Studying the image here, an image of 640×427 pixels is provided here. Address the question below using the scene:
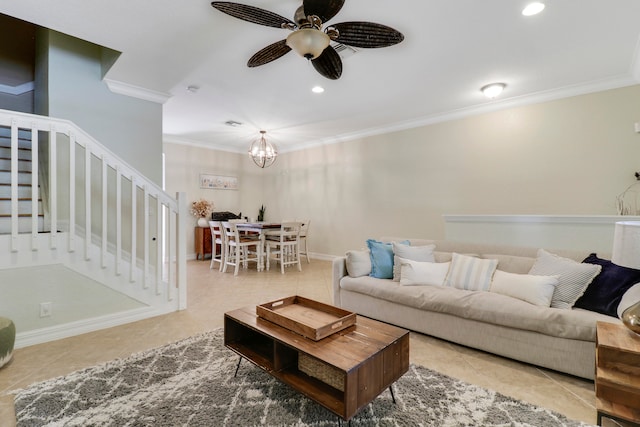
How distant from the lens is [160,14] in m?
2.29

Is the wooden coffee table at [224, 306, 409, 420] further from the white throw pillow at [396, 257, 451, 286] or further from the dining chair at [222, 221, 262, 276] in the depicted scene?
the dining chair at [222, 221, 262, 276]

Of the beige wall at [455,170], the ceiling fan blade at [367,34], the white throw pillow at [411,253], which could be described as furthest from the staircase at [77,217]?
the beige wall at [455,170]

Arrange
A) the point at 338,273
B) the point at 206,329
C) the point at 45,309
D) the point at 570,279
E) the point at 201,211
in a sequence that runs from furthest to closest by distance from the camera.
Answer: the point at 201,211 → the point at 338,273 → the point at 206,329 → the point at 45,309 → the point at 570,279

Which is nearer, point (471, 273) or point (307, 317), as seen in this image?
point (307, 317)

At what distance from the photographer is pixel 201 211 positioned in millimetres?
6508

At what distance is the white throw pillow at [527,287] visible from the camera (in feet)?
7.39

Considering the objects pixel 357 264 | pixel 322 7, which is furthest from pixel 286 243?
pixel 322 7

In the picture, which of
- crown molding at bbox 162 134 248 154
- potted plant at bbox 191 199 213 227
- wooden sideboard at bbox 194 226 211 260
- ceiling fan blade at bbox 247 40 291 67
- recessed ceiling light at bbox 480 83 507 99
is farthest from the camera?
potted plant at bbox 191 199 213 227

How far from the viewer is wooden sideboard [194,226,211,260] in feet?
20.8

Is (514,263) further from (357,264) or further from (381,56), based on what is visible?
(381,56)

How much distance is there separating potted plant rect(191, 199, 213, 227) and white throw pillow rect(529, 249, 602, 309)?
5.95 metres

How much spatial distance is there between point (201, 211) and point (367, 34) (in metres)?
5.43

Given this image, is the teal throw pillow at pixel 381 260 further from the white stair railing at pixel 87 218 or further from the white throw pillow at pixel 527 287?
the white stair railing at pixel 87 218

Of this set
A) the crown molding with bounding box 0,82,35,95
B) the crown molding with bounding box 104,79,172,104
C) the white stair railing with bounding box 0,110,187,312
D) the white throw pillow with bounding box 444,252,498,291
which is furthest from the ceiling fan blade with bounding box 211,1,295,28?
the crown molding with bounding box 0,82,35,95
